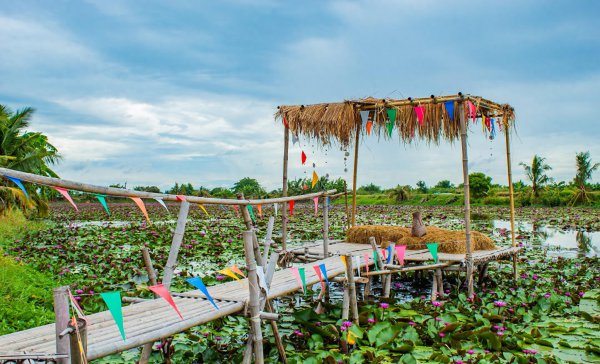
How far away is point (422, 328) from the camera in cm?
496

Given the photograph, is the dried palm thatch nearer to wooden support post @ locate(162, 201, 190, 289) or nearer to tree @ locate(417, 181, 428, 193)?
wooden support post @ locate(162, 201, 190, 289)

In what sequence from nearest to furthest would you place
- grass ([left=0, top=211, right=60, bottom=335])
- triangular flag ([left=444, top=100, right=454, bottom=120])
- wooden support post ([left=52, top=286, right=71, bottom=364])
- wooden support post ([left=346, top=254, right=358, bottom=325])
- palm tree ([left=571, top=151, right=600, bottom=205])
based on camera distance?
wooden support post ([left=52, top=286, right=71, bottom=364]), wooden support post ([left=346, top=254, right=358, bottom=325]), grass ([left=0, top=211, right=60, bottom=335]), triangular flag ([left=444, top=100, right=454, bottom=120]), palm tree ([left=571, top=151, right=600, bottom=205])

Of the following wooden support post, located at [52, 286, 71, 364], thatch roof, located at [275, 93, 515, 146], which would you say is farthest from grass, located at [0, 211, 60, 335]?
thatch roof, located at [275, 93, 515, 146]

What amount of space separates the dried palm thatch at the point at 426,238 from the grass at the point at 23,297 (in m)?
4.40

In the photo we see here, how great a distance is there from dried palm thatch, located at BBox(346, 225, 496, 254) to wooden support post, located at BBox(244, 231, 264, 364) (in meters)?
3.95

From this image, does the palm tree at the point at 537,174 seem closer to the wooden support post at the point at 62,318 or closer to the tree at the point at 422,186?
the tree at the point at 422,186

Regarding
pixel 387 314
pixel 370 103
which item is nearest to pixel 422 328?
pixel 387 314

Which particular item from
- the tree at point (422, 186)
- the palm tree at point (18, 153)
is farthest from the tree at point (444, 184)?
the palm tree at point (18, 153)

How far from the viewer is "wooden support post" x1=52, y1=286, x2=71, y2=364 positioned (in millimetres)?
2359

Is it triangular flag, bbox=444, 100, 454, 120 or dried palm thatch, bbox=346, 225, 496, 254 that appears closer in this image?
triangular flag, bbox=444, 100, 454, 120

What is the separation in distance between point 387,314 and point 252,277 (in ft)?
7.70

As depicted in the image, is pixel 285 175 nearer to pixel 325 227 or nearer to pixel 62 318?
pixel 325 227

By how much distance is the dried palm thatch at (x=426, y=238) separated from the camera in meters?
7.10

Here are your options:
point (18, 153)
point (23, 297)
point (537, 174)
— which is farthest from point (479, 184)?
point (23, 297)
